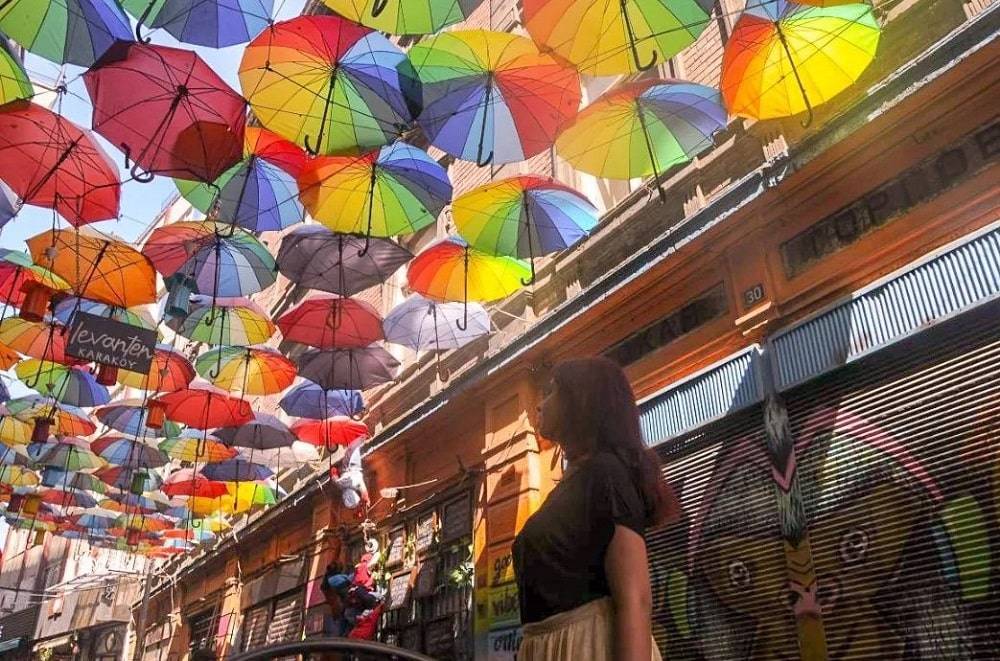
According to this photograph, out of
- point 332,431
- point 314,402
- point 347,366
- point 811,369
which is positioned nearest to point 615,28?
point 811,369

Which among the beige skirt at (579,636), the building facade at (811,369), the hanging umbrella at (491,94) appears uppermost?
the hanging umbrella at (491,94)

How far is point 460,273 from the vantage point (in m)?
8.55

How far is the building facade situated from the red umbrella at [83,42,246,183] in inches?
158

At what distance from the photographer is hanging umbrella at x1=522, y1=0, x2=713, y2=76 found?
5.41 metres

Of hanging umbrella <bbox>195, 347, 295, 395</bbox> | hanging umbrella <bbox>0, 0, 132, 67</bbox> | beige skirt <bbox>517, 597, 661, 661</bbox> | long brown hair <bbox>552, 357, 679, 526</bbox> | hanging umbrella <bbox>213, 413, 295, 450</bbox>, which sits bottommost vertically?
beige skirt <bbox>517, 597, 661, 661</bbox>

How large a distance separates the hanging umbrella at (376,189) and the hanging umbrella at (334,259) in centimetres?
55

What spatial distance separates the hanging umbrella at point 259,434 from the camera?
12516mm

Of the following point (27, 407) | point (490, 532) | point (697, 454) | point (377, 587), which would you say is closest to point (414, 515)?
point (377, 587)

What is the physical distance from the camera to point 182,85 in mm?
6160

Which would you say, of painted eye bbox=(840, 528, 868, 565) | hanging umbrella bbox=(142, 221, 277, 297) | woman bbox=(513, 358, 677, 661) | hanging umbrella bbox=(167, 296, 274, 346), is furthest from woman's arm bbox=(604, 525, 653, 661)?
hanging umbrella bbox=(167, 296, 274, 346)

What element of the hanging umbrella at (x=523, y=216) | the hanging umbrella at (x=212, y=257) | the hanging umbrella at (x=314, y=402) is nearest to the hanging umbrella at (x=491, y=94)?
the hanging umbrella at (x=523, y=216)

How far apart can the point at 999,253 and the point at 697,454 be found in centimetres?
306

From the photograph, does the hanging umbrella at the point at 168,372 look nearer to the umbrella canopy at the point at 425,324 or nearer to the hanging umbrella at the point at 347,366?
the hanging umbrella at the point at 347,366

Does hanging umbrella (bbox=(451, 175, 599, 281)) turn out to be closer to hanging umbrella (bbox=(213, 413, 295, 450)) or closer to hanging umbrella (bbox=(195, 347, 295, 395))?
hanging umbrella (bbox=(195, 347, 295, 395))
